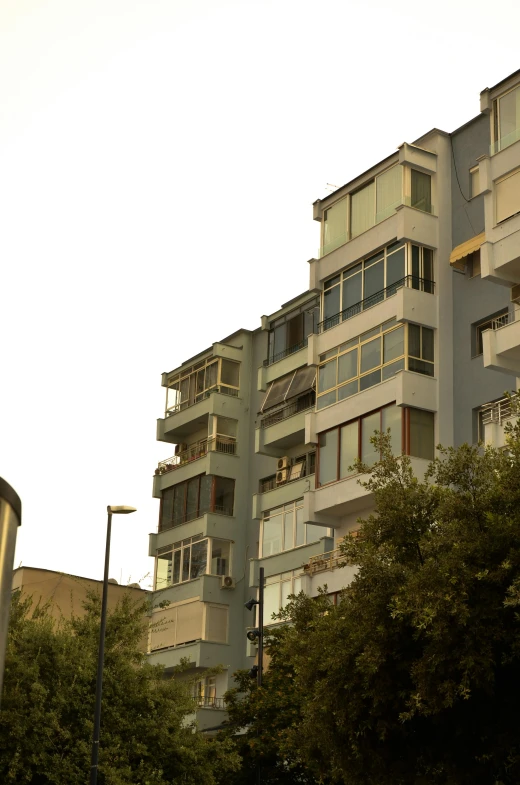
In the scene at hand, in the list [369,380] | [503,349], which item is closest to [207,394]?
[369,380]

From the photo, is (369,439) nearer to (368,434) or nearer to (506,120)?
(368,434)

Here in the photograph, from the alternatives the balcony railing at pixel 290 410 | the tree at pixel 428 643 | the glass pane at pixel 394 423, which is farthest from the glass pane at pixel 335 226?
the tree at pixel 428 643

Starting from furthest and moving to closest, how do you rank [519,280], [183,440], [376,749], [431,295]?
[183,440] → [431,295] → [519,280] → [376,749]

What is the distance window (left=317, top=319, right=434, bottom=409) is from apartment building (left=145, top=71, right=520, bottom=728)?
44 mm

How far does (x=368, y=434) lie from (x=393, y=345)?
2632 millimetres

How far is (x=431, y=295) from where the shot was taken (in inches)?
1394

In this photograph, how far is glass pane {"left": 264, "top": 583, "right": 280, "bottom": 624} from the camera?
4316 cm

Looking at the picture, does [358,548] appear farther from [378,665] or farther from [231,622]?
[231,622]

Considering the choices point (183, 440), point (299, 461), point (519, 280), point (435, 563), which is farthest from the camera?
point (183, 440)

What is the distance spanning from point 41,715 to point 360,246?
16909 millimetres

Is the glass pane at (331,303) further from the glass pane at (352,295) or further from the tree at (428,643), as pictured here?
the tree at (428,643)

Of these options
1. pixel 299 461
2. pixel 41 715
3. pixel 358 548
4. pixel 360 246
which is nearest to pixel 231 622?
pixel 299 461

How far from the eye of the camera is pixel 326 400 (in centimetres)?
3700

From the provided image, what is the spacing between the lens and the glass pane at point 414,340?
34631mm
